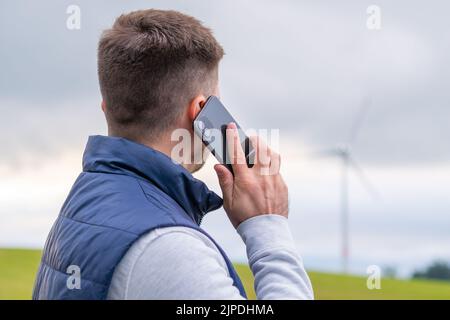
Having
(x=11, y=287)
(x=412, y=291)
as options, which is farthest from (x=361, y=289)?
(x=11, y=287)

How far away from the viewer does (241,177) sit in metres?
3.02

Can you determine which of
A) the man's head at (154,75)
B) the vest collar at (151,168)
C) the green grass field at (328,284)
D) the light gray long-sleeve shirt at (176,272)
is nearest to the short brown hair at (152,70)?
the man's head at (154,75)

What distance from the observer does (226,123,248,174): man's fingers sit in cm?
303

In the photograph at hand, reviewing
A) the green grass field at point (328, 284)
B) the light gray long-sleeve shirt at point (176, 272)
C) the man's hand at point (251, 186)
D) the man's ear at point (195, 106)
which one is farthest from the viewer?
the green grass field at point (328, 284)

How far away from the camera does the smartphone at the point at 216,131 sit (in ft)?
10.1

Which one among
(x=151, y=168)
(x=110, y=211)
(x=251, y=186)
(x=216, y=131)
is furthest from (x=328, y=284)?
(x=110, y=211)

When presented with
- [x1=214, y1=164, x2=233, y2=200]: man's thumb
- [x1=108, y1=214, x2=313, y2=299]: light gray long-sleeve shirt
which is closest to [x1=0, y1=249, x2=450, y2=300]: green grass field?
[x1=214, y1=164, x2=233, y2=200]: man's thumb

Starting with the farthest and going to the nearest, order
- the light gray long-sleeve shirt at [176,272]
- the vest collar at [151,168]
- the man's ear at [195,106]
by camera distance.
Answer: the man's ear at [195,106]
the vest collar at [151,168]
the light gray long-sleeve shirt at [176,272]

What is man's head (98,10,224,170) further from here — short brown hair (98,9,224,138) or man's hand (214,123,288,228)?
man's hand (214,123,288,228)

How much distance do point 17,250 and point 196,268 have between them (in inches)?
1579

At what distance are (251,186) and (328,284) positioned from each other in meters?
35.3

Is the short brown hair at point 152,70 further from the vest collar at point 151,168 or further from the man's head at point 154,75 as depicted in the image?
the vest collar at point 151,168

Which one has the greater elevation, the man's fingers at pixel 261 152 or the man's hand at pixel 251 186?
the man's fingers at pixel 261 152

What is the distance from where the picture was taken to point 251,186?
9.85 ft
